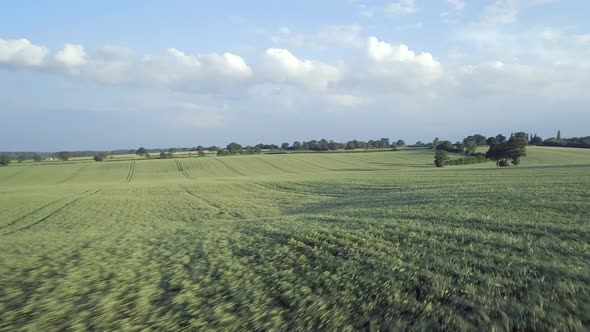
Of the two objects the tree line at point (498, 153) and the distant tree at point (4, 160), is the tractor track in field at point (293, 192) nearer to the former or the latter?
the tree line at point (498, 153)

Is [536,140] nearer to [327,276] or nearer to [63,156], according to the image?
[327,276]

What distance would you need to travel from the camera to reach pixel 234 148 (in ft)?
484

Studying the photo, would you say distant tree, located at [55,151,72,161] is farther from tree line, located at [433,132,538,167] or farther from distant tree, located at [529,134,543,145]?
distant tree, located at [529,134,543,145]

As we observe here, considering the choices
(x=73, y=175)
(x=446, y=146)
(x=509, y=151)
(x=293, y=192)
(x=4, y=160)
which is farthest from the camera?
(x=446, y=146)

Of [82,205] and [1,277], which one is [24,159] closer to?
[82,205]

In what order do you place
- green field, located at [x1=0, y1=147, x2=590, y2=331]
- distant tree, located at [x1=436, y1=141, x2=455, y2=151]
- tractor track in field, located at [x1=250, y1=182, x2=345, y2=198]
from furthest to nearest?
distant tree, located at [x1=436, y1=141, x2=455, y2=151] → tractor track in field, located at [x1=250, y1=182, x2=345, y2=198] → green field, located at [x1=0, y1=147, x2=590, y2=331]

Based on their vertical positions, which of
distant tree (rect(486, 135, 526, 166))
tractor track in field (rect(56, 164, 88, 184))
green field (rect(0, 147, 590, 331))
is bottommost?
tractor track in field (rect(56, 164, 88, 184))

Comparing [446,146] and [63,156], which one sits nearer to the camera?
[446,146]

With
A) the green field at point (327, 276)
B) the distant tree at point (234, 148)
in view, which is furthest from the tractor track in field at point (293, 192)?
the distant tree at point (234, 148)

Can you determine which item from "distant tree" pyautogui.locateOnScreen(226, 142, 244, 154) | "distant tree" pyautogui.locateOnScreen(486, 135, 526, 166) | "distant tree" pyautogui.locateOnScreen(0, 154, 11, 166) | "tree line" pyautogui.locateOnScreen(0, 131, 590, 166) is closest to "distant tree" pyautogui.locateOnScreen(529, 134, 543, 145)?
"tree line" pyautogui.locateOnScreen(0, 131, 590, 166)

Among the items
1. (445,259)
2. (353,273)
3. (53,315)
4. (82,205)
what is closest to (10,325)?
(53,315)

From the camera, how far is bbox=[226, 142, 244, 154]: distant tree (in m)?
145

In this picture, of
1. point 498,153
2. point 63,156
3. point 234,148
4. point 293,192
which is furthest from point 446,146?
point 63,156

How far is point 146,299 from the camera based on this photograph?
6215 mm
